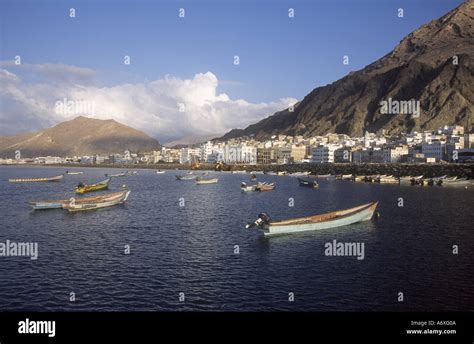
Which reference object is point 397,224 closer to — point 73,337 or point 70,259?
point 70,259

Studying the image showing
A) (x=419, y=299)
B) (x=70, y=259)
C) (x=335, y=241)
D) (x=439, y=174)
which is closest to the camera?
(x=419, y=299)

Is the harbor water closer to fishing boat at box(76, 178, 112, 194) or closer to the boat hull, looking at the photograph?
the boat hull

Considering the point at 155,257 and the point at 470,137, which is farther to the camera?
the point at 470,137

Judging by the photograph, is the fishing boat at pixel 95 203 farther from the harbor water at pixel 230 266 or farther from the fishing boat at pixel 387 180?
the fishing boat at pixel 387 180

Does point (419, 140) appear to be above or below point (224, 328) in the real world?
above

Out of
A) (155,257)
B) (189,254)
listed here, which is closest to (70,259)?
(155,257)

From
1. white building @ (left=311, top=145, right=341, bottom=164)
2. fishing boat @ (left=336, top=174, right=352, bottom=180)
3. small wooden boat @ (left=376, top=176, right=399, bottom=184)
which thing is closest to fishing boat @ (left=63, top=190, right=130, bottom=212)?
small wooden boat @ (left=376, top=176, right=399, bottom=184)

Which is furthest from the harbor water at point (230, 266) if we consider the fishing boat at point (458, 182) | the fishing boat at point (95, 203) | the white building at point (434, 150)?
the white building at point (434, 150)
